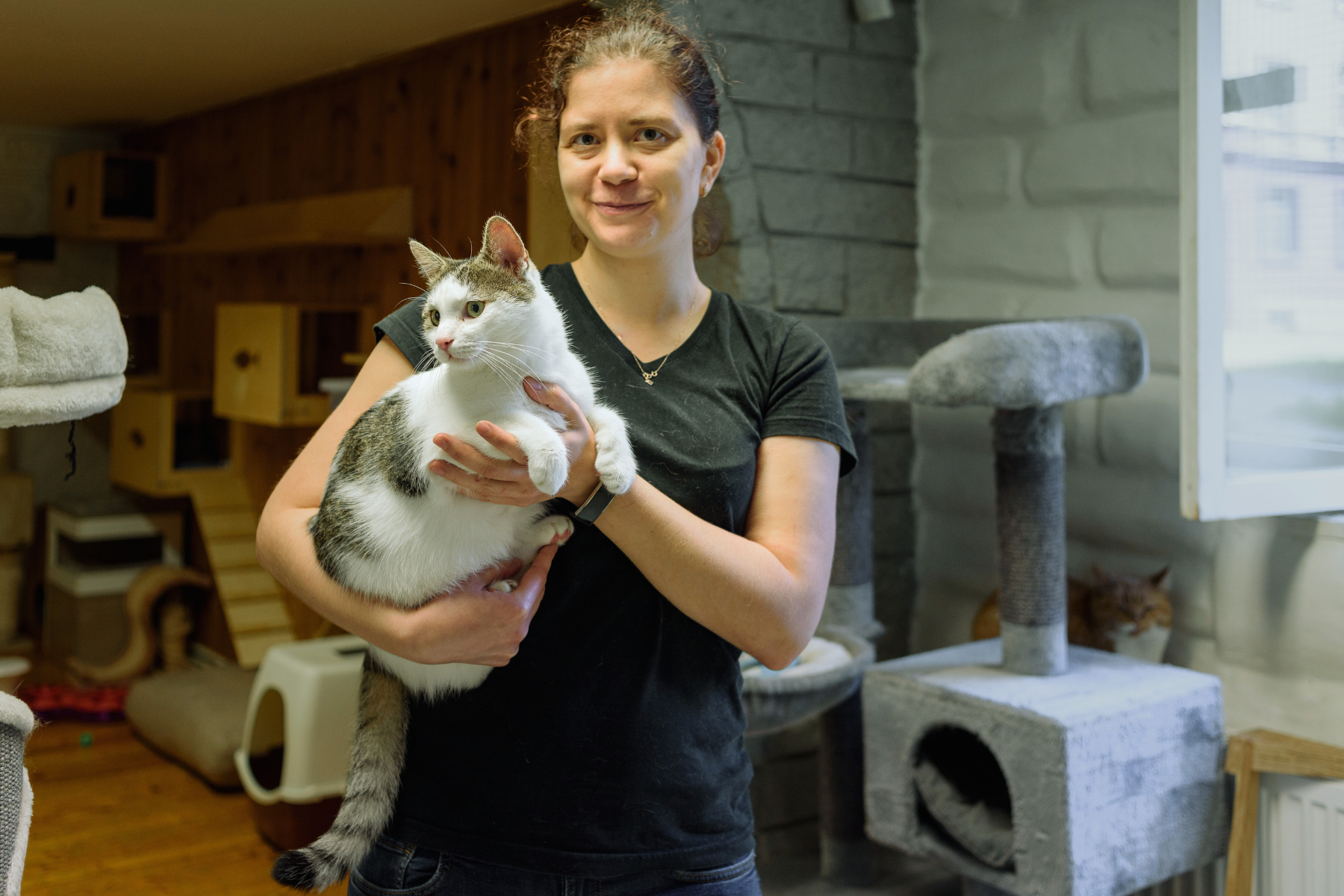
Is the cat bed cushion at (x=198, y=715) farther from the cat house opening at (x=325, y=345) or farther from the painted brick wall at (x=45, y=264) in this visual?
the painted brick wall at (x=45, y=264)

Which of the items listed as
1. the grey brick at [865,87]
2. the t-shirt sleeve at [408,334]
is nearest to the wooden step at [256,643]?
the grey brick at [865,87]

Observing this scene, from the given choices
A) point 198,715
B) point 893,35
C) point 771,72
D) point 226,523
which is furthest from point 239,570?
point 893,35

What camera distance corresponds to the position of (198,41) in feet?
9.95

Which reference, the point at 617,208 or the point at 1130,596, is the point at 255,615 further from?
the point at 617,208

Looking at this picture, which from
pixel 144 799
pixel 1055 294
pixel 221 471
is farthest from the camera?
pixel 221 471

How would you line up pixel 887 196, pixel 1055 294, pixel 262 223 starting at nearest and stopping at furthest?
pixel 1055 294, pixel 887 196, pixel 262 223

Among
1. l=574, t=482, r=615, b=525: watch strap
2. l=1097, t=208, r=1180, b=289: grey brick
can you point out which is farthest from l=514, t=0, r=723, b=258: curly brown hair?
l=1097, t=208, r=1180, b=289: grey brick

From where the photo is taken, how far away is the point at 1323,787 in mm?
1746

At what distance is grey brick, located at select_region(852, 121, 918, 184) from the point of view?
97.7 inches

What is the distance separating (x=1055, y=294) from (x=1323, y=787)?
1.07 metres

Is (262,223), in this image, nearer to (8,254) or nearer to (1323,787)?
(8,254)

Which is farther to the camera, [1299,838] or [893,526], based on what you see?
[893,526]

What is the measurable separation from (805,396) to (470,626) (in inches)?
14.3

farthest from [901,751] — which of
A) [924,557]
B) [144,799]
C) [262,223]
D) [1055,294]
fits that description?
[262,223]
